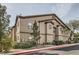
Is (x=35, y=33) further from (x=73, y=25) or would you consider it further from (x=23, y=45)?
(x=73, y=25)

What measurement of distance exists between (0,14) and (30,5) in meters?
0.37

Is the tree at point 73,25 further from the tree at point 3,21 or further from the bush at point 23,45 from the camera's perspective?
the tree at point 3,21

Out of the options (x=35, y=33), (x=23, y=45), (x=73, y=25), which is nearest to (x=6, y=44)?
(x=23, y=45)

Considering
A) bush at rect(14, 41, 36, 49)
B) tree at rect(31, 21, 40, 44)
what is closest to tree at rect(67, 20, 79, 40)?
tree at rect(31, 21, 40, 44)

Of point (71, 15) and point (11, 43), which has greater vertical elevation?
point (71, 15)

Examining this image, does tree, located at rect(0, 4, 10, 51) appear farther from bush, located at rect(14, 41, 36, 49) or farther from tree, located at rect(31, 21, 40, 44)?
tree, located at rect(31, 21, 40, 44)

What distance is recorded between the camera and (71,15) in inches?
189

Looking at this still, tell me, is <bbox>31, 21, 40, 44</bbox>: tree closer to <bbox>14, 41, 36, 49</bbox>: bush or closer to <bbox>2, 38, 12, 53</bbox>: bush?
<bbox>14, 41, 36, 49</bbox>: bush

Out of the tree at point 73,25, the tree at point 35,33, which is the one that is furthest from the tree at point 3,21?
the tree at point 73,25

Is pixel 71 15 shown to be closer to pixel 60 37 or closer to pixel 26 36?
pixel 60 37

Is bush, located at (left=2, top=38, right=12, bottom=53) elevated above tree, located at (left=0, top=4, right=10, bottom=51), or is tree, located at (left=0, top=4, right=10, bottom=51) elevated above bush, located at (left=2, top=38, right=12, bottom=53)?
tree, located at (left=0, top=4, right=10, bottom=51)

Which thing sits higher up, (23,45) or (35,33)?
(35,33)

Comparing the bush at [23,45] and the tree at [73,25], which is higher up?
the tree at [73,25]
